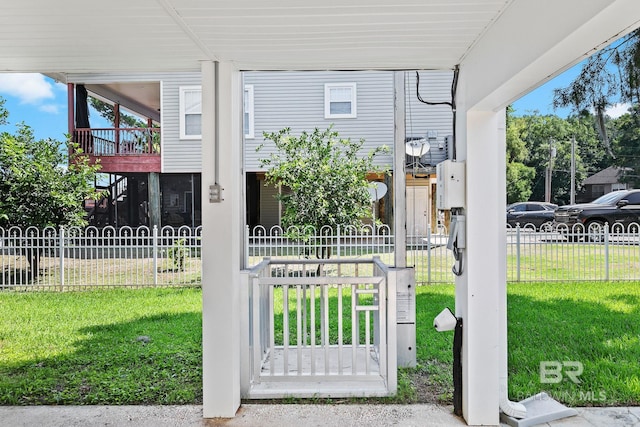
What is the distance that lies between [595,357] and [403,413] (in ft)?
6.46

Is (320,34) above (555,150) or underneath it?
underneath

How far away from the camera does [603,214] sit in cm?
802

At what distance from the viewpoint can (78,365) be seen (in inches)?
143

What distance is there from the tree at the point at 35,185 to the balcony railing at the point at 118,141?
2246 mm

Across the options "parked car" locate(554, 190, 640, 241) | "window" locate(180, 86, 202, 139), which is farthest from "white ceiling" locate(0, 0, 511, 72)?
"window" locate(180, 86, 202, 139)

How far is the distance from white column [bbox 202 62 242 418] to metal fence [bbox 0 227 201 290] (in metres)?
4.18

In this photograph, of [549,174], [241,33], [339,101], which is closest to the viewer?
[241,33]

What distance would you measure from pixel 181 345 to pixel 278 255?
2.66 meters

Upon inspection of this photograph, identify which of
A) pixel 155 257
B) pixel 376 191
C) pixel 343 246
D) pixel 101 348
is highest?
pixel 376 191

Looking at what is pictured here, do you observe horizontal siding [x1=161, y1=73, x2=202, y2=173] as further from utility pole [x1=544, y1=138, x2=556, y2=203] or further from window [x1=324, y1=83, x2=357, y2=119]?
utility pole [x1=544, y1=138, x2=556, y2=203]

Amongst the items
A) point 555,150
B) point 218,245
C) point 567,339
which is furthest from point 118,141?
point 567,339

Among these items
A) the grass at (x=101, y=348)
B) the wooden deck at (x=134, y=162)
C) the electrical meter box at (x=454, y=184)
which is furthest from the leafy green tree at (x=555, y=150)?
the wooden deck at (x=134, y=162)

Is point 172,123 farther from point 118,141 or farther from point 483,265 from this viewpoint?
point 483,265

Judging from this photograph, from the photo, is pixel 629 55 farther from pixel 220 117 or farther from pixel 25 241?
pixel 25 241
